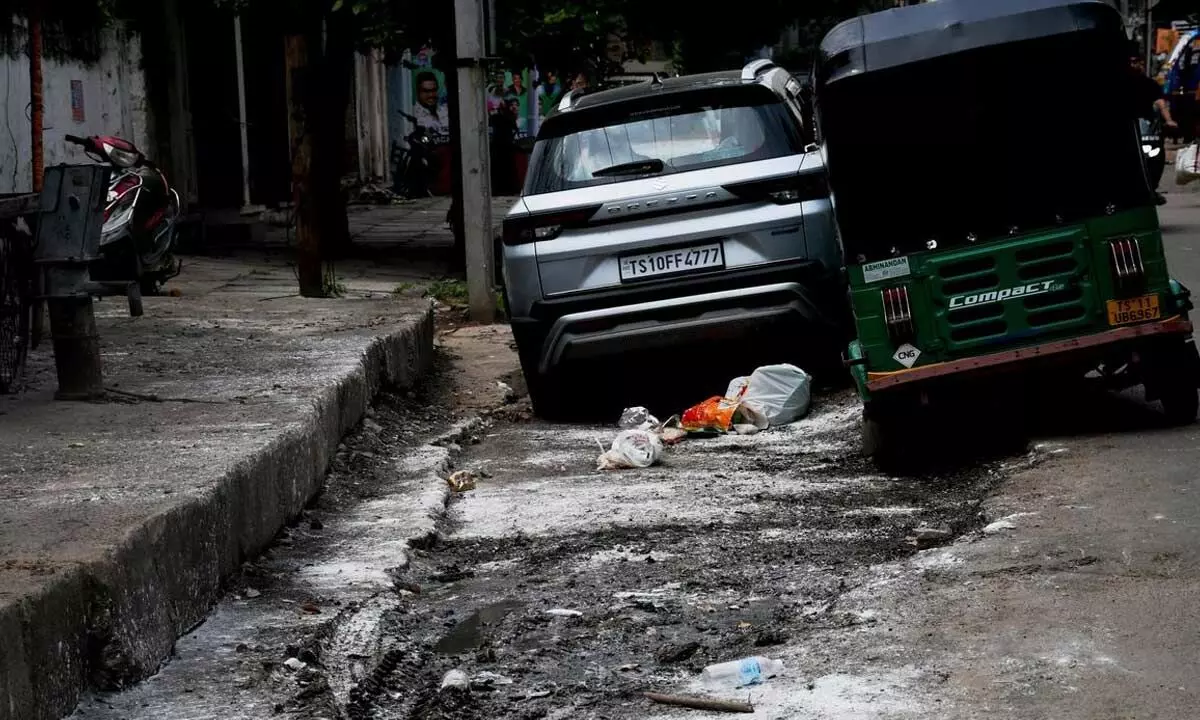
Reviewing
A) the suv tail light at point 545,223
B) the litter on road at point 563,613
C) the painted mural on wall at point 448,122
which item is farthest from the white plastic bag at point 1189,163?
the litter on road at point 563,613

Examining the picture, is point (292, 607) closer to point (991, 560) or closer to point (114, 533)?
point (114, 533)

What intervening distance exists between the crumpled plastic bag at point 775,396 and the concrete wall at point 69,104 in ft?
25.1

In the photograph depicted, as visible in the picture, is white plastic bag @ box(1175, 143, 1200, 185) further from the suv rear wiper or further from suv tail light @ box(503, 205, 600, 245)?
suv tail light @ box(503, 205, 600, 245)

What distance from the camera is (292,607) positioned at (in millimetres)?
5246

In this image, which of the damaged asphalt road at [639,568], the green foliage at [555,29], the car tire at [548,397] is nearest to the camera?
the damaged asphalt road at [639,568]

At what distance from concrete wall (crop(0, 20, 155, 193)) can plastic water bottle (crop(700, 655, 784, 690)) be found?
1080cm

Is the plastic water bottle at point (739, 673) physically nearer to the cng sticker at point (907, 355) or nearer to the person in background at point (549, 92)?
the cng sticker at point (907, 355)

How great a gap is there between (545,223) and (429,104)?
23305 millimetres

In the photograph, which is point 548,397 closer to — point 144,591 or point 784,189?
point 784,189

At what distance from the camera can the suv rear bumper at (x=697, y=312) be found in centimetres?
852

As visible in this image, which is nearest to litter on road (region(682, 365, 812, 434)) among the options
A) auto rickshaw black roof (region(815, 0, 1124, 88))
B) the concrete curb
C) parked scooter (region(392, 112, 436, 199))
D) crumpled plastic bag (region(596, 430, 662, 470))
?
crumpled plastic bag (region(596, 430, 662, 470))

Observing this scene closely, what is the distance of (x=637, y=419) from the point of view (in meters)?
8.55

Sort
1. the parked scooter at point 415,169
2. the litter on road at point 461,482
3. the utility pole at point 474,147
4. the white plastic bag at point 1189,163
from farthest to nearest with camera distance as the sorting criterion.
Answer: the parked scooter at point 415,169
the white plastic bag at point 1189,163
the utility pole at point 474,147
the litter on road at point 461,482

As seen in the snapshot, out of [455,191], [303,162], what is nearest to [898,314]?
[303,162]
